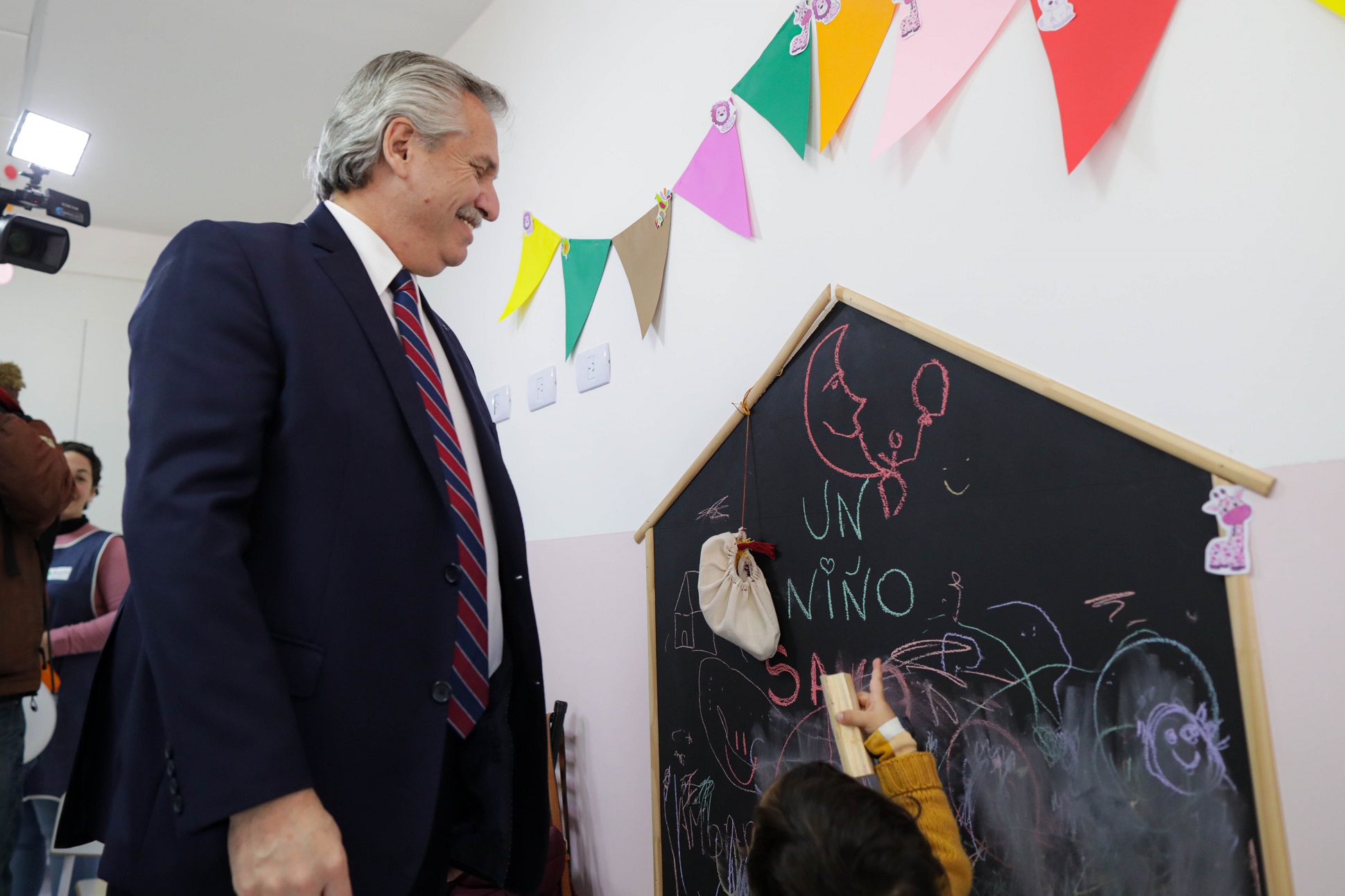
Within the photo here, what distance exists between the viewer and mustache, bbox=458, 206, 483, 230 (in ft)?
3.76

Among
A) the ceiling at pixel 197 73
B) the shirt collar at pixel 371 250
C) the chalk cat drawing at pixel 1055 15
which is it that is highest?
the ceiling at pixel 197 73

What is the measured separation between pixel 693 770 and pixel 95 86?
3.28 m

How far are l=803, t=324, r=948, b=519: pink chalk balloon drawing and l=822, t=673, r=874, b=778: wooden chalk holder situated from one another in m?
0.28

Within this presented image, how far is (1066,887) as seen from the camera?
1.06m

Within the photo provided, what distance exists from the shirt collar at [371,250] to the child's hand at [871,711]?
0.89m

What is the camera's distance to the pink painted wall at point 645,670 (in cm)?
89

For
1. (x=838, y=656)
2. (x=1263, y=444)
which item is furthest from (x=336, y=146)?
(x=1263, y=444)

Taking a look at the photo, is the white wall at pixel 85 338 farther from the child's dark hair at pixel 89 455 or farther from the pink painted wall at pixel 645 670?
the pink painted wall at pixel 645 670

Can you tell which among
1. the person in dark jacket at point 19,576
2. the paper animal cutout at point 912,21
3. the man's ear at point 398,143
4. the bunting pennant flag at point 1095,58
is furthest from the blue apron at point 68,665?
the bunting pennant flag at point 1095,58

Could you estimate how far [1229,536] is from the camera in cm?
96

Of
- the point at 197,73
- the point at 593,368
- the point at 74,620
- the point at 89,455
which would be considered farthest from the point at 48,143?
the point at 593,368

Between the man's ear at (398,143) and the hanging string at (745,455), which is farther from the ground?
the man's ear at (398,143)

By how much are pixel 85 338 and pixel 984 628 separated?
4.90 meters

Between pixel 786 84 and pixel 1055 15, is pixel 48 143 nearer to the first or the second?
pixel 786 84
